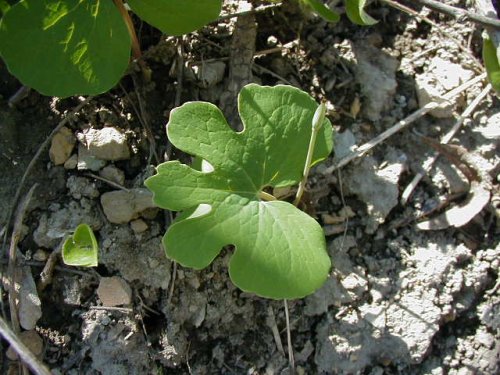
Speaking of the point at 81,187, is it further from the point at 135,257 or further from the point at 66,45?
the point at 66,45

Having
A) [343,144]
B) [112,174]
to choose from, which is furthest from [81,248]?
[343,144]

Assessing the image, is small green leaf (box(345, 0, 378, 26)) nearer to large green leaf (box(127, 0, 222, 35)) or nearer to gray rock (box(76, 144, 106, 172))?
large green leaf (box(127, 0, 222, 35))

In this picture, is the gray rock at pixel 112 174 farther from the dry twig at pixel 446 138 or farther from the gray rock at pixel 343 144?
the dry twig at pixel 446 138

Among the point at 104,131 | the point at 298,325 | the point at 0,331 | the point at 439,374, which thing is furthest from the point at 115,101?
the point at 439,374

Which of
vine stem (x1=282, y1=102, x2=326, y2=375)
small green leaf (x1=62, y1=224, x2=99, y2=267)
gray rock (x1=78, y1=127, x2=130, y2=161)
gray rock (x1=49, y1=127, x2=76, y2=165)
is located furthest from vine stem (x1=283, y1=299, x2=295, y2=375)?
gray rock (x1=49, y1=127, x2=76, y2=165)

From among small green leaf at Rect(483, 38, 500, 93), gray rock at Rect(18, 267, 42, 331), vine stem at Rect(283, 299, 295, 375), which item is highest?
small green leaf at Rect(483, 38, 500, 93)

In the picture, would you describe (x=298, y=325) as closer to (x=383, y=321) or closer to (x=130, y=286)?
(x=383, y=321)

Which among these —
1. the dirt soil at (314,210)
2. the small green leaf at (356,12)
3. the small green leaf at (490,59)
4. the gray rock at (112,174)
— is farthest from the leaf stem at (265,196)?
the small green leaf at (490,59)
